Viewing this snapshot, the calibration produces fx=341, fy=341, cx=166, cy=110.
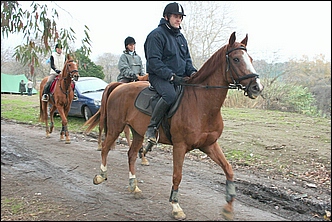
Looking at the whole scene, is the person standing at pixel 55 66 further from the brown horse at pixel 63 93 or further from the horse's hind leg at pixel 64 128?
the horse's hind leg at pixel 64 128

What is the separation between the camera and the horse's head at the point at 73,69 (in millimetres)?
10852

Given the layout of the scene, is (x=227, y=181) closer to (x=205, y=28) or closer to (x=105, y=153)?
(x=105, y=153)

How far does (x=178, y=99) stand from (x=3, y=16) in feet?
10.5

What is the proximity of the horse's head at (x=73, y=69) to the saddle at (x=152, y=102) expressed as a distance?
5295 millimetres

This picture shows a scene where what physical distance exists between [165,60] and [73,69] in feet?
19.6

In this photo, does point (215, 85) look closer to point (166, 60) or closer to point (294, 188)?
point (166, 60)

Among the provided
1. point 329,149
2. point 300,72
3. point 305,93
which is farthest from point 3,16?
point 300,72

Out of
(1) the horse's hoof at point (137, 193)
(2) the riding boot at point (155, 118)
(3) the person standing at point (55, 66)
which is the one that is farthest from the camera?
(3) the person standing at point (55, 66)

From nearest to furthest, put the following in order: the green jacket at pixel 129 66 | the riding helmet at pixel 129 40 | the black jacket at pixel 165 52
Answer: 1. the black jacket at pixel 165 52
2. the green jacket at pixel 129 66
3. the riding helmet at pixel 129 40

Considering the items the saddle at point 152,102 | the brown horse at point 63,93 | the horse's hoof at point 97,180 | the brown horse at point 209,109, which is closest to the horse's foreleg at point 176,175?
the brown horse at point 209,109

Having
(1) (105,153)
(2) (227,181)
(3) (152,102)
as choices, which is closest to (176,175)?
(2) (227,181)

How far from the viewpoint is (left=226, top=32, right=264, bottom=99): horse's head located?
4.54 metres

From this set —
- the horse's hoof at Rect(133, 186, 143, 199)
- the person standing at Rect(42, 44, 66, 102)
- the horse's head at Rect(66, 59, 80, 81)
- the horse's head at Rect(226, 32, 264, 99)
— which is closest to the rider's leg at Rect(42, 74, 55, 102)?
the person standing at Rect(42, 44, 66, 102)

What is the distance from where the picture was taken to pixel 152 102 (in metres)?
5.73
